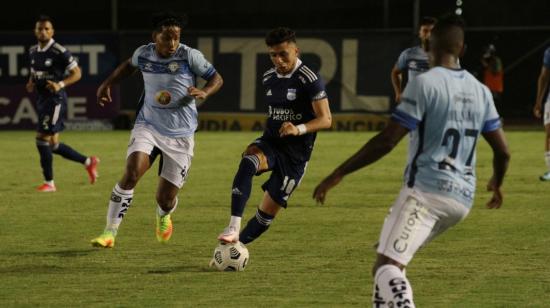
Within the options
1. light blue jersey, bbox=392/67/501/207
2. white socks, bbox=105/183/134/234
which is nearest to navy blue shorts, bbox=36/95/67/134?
white socks, bbox=105/183/134/234

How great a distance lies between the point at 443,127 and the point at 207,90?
4617 mm

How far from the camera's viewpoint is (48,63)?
17.5 metres

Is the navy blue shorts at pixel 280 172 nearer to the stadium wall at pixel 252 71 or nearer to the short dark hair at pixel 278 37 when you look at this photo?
the short dark hair at pixel 278 37

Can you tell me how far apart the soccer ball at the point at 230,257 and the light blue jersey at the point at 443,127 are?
3.36m

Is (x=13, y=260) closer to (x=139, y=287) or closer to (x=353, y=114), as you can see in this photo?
(x=139, y=287)

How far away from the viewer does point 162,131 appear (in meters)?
11.5

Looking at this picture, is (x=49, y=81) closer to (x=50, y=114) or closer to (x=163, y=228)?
(x=50, y=114)

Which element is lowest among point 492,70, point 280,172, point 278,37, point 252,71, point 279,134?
point 252,71

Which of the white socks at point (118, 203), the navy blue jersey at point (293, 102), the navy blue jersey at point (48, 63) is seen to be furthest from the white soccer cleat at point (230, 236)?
the navy blue jersey at point (48, 63)

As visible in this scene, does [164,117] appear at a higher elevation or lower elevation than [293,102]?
lower

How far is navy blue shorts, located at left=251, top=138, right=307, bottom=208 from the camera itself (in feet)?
34.7

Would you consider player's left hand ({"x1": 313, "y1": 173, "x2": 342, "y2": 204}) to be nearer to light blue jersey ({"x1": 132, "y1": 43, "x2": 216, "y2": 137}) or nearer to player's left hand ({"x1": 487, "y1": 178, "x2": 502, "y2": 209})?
player's left hand ({"x1": 487, "y1": 178, "x2": 502, "y2": 209})

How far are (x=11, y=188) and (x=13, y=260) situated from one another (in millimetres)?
6589

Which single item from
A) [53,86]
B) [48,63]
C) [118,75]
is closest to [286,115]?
[118,75]
